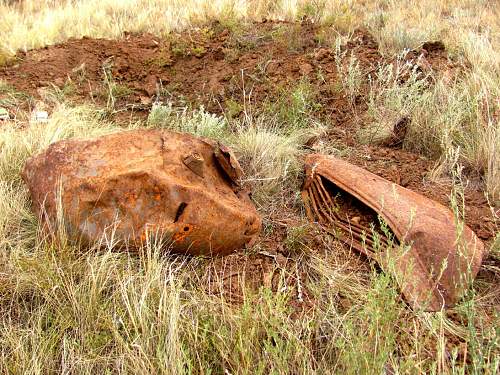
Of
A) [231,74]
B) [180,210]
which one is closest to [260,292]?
[180,210]

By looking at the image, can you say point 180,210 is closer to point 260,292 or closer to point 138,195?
point 138,195

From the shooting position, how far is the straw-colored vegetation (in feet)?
5.54

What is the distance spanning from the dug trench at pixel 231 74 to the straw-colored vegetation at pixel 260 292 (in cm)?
15

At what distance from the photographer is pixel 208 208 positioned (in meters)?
2.20

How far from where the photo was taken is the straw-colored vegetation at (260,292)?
66.5 inches

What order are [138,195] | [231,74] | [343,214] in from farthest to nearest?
[231,74] → [343,214] → [138,195]

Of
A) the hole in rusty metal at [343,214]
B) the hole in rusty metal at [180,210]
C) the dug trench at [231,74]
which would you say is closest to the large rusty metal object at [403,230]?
the hole in rusty metal at [343,214]

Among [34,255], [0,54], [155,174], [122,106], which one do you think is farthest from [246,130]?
[0,54]

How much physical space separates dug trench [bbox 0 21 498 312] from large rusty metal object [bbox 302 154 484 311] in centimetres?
45

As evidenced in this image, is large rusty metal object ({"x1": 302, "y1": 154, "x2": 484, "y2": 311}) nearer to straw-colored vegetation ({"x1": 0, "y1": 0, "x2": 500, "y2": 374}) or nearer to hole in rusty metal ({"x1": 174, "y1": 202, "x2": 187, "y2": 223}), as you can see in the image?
straw-colored vegetation ({"x1": 0, "y1": 0, "x2": 500, "y2": 374})

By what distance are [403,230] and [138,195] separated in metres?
1.25

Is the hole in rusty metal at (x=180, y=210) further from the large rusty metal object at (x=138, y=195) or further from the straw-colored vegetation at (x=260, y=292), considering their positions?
the straw-colored vegetation at (x=260, y=292)

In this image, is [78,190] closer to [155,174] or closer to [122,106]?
[155,174]

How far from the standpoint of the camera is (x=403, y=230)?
2.23m
